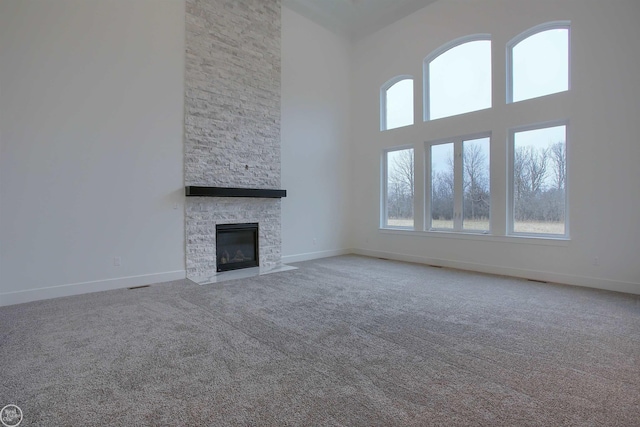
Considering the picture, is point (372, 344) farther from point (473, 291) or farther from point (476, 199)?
point (476, 199)

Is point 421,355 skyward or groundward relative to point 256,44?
groundward

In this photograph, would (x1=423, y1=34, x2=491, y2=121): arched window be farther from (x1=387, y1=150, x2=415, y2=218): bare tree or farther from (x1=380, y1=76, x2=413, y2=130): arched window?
(x1=387, y1=150, x2=415, y2=218): bare tree

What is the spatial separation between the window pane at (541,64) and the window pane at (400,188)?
2239 millimetres

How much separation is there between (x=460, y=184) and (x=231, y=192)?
4165mm

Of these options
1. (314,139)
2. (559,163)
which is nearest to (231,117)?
(314,139)

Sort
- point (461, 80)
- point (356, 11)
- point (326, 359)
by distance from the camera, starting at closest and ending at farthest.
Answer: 1. point (326, 359)
2. point (461, 80)
3. point (356, 11)

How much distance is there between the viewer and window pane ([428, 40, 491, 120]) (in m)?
5.58

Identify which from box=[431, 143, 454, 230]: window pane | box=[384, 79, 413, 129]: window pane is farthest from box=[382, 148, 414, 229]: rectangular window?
box=[384, 79, 413, 129]: window pane

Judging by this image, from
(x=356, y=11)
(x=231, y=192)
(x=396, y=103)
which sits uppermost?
(x=356, y=11)

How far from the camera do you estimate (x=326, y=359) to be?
2383 millimetres

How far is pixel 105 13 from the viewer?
14.4ft

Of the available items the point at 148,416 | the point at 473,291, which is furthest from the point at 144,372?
the point at 473,291

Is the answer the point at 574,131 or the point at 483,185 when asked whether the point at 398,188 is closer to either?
the point at 483,185

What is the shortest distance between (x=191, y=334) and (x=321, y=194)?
4.70 metres
